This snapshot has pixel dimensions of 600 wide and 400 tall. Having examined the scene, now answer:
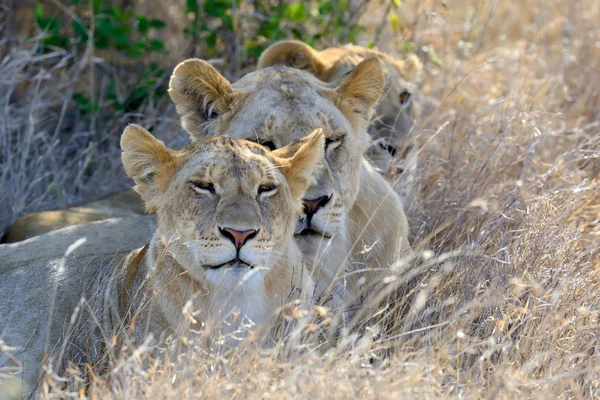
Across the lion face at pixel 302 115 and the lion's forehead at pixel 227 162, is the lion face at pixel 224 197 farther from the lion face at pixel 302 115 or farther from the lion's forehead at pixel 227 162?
the lion face at pixel 302 115

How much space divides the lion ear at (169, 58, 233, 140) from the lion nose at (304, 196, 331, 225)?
57 centimetres

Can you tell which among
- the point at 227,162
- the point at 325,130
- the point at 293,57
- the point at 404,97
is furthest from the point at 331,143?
the point at 404,97

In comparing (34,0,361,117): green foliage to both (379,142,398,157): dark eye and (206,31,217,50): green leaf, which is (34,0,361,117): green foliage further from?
(379,142,398,157): dark eye

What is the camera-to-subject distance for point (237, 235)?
3.09 m

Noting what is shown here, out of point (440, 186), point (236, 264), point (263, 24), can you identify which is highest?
point (236, 264)

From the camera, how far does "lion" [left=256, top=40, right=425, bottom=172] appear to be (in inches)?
199

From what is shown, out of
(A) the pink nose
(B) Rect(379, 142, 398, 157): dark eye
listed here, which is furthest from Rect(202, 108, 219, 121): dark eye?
(B) Rect(379, 142, 398, 157): dark eye

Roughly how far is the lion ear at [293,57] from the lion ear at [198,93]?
42.9 inches

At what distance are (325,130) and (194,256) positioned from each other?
0.89 m

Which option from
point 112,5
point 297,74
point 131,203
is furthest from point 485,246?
point 112,5

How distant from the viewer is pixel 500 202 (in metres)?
4.74

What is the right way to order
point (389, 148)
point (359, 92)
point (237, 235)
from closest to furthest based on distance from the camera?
point (237, 235) → point (359, 92) → point (389, 148)

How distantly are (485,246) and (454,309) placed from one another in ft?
2.31

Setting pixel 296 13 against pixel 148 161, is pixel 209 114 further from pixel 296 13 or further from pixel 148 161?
pixel 296 13
